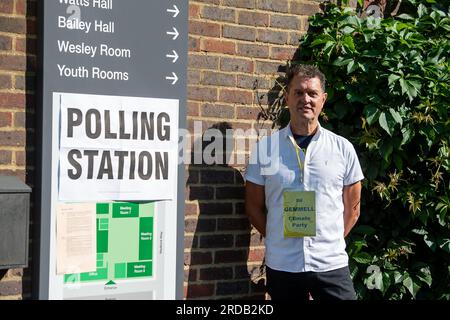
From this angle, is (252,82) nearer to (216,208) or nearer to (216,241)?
(216,208)

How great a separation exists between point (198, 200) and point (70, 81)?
43.1 inches

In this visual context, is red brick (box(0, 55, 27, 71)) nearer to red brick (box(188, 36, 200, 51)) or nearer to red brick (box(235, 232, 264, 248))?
red brick (box(188, 36, 200, 51))

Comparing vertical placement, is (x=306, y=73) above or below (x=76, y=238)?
above

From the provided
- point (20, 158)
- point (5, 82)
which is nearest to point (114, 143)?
point (20, 158)

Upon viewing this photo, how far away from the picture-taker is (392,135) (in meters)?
4.72

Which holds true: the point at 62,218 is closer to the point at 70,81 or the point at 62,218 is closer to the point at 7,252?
the point at 7,252

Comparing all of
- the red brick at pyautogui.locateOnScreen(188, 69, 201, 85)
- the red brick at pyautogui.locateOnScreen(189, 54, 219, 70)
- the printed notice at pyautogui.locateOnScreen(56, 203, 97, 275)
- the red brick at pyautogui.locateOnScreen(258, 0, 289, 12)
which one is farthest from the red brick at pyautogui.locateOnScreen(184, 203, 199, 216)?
the red brick at pyautogui.locateOnScreen(258, 0, 289, 12)

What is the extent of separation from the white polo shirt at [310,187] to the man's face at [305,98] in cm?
14

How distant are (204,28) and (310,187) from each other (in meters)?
1.19

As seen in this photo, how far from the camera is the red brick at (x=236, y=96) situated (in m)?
4.62

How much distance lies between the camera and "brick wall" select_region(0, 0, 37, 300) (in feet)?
12.7

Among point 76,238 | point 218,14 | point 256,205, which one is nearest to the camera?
point 76,238

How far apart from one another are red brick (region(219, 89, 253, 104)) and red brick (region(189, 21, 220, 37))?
14.3 inches

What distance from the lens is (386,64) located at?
4723 mm
